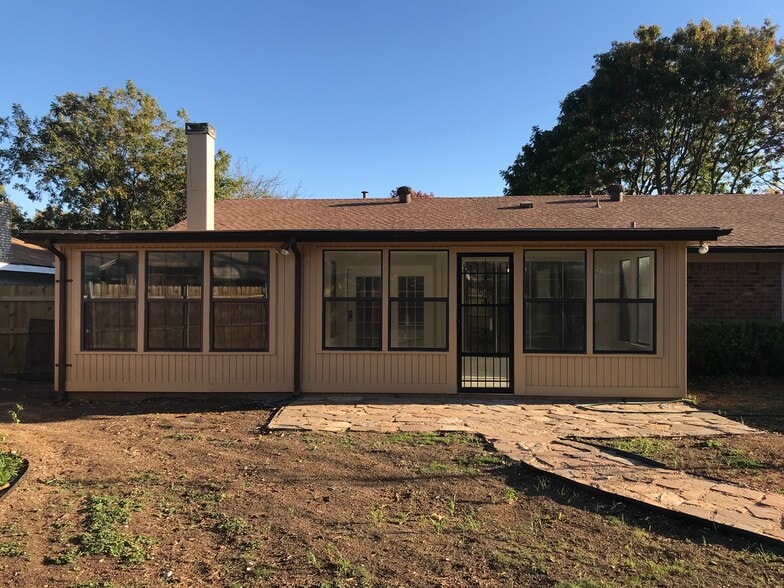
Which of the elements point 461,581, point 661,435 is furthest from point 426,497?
point 661,435

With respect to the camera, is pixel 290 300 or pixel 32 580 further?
pixel 290 300

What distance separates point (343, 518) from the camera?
3865mm

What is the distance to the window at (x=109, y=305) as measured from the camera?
835 cm

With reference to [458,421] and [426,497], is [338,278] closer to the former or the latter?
[458,421]

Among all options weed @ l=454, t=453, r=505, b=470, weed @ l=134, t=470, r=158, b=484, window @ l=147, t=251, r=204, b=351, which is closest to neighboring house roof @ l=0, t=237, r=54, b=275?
window @ l=147, t=251, r=204, b=351

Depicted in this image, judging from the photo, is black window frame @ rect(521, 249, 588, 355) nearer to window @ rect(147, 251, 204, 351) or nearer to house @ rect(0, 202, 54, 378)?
window @ rect(147, 251, 204, 351)

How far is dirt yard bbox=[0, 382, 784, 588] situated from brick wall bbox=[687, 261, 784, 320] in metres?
4.56

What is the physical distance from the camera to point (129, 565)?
3168 millimetres

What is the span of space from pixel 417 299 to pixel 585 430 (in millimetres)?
3096

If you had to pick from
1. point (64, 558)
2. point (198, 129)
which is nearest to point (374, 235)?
point (198, 129)

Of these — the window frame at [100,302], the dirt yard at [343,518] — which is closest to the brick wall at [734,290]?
the dirt yard at [343,518]

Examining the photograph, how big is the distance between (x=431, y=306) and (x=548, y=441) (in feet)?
9.97

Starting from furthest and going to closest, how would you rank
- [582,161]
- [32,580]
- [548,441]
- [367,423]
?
[582,161], [367,423], [548,441], [32,580]

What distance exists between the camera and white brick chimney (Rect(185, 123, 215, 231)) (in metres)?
9.05
